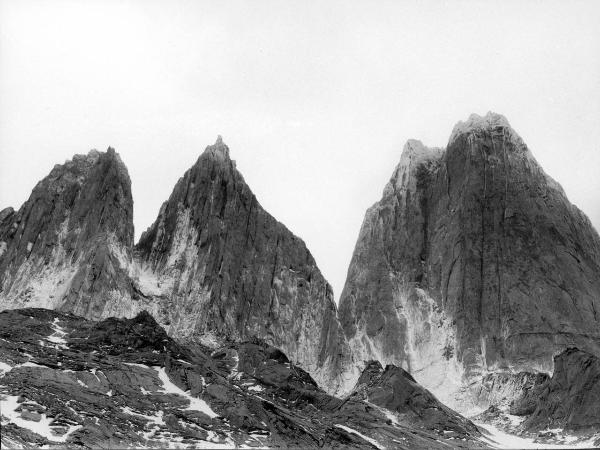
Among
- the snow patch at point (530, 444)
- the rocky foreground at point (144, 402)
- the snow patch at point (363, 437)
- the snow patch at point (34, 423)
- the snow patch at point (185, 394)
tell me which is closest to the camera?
the snow patch at point (34, 423)

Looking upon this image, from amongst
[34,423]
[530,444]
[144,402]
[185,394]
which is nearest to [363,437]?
[185,394]

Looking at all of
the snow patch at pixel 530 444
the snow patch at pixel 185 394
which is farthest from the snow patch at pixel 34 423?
the snow patch at pixel 530 444

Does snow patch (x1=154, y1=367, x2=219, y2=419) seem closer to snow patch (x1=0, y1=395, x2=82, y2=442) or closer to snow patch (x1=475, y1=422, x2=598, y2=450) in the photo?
snow patch (x1=0, y1=395, x2=82, y2=442)

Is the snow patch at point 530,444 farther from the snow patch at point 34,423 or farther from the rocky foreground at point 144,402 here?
the snow patch at point 34,423

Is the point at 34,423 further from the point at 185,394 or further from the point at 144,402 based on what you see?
the point at 185,394

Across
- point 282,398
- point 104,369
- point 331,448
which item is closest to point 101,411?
point 104,369

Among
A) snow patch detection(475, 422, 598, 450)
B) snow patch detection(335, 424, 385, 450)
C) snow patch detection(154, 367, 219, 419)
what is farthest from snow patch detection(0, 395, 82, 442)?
snow patch detection(475, 422, 598, 450)

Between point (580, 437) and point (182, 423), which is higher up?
point (580, 437)

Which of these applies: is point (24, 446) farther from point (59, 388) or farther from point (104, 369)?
point (104, 369)

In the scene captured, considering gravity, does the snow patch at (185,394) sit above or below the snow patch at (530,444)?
below
